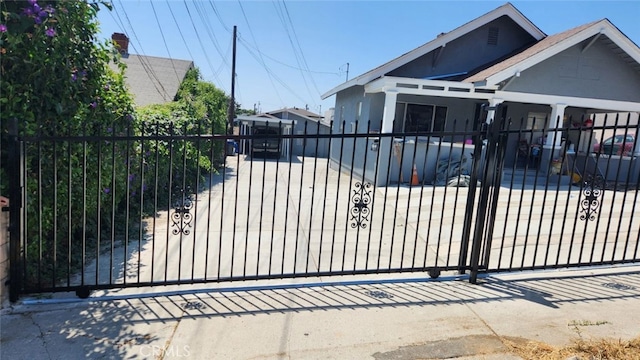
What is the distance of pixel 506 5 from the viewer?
12.1 m

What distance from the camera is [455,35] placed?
1184cm

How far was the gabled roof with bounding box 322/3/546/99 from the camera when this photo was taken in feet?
37.4

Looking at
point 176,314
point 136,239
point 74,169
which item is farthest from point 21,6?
point 136,239

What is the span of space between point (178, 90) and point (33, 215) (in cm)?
1462

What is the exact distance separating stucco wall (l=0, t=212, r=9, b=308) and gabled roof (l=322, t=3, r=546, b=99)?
9.92 metres

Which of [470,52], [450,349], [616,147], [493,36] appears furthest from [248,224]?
[616,147]

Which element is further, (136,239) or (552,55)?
(552,55)

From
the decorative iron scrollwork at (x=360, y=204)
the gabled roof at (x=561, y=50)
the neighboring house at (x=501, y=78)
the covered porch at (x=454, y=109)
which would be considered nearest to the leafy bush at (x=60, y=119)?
the decorative iron scrollwork at (x=360, y=204)

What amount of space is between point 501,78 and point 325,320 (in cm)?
948

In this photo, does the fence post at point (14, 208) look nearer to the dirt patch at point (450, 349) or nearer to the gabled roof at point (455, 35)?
the dirt patch at point (450, 349)

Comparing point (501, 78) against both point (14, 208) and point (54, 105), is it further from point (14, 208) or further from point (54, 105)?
point (14, 208)

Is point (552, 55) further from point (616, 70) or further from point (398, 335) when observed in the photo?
point (398, 335)

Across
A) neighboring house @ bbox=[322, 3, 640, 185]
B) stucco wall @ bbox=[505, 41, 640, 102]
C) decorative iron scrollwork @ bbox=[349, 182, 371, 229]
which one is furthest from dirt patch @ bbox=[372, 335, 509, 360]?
stucco wall @ bbox=[505, 41, 640, 102]

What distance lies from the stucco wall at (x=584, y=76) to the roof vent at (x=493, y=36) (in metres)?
2.35
